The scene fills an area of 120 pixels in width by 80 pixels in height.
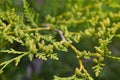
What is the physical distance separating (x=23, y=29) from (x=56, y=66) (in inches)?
40.0

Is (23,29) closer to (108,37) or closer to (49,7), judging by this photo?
(108,37)

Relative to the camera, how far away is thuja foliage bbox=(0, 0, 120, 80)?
1838 millimetres

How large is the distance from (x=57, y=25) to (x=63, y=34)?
0.68ft

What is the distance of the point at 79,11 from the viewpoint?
2527mm

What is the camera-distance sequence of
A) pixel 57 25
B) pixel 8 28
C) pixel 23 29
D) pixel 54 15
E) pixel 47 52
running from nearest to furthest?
1. pixel 47 52
2. pixel 8 28
3. pixel 23 29
4. pixel 57 25
5. pixel 54 15

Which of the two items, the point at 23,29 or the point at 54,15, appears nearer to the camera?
the point at 23,29

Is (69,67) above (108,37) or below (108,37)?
below

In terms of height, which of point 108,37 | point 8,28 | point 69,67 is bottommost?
point 69,67

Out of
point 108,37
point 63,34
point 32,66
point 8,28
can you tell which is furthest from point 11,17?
point 32,66

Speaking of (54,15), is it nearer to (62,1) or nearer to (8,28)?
(62,1)

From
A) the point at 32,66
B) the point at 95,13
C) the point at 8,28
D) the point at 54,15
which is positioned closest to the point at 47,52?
the point at 8,28

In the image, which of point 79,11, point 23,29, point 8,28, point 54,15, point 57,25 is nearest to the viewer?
point 8,28

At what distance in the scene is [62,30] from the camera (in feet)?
7.16

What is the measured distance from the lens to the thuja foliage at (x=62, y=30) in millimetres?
1838
